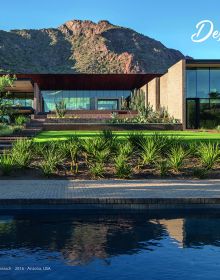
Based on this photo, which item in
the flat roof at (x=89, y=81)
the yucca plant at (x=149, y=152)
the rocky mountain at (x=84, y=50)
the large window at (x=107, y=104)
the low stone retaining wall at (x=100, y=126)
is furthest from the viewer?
the rocky mountain at (x=84, y=50)

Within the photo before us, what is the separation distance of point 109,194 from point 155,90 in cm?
3774

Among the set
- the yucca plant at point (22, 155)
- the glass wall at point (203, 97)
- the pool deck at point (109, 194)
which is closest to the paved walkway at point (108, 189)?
the pool deck at point (109, 194)

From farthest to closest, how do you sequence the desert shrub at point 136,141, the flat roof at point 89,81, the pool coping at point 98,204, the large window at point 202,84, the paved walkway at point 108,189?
the flat roof at point 89,81 → the large window at point 202,84 → the desert shrub at point 136,141 → the paved walkway at point 108,189 → the pool coping at point 98,204

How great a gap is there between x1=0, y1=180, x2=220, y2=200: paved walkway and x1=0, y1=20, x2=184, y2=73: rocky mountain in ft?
325

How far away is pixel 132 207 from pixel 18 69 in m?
105

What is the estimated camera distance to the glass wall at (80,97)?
68.4m

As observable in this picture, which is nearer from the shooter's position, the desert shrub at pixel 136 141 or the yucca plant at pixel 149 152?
the yucca plant at pixel 149 152

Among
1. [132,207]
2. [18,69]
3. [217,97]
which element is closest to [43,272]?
[132,207]

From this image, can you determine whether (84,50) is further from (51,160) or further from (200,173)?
(200,173)

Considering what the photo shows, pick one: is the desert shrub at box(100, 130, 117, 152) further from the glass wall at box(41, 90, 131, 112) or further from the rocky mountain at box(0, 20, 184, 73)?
the rocky mountain at box(0, 20, 184, 73)

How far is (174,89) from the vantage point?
41094 millimetres

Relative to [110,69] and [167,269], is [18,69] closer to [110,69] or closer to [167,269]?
[110,69]

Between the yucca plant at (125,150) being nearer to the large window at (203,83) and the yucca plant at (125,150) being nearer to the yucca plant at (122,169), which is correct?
the yucca plant at (122,169)

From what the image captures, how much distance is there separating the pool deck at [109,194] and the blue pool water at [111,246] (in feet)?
1.46
